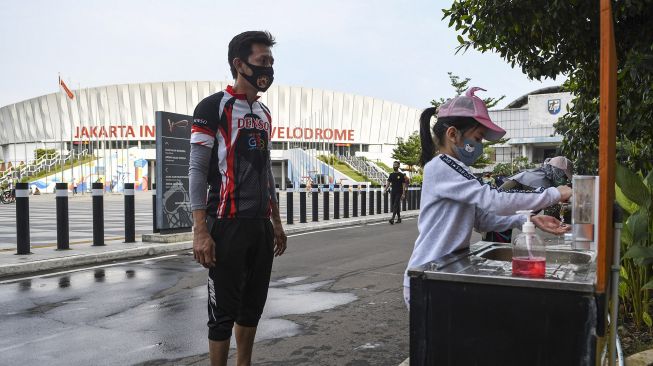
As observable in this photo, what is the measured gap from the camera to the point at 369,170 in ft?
213

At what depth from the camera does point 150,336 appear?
4.44 m

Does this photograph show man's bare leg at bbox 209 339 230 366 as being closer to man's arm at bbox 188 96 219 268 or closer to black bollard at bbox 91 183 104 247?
man's arm at bbox 188 96 219 268

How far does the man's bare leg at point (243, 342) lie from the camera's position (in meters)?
3.00

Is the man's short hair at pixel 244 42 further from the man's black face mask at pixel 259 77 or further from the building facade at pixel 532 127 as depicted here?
the building facade at pixel 532 127

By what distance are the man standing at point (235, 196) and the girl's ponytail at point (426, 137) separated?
0.84 m

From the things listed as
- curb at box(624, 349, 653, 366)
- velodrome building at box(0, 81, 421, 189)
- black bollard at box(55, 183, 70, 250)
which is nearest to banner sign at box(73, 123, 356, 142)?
velodrome building at box(0, 81, 421, 189)

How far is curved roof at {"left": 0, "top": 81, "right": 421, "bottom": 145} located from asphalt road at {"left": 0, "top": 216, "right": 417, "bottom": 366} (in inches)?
2788

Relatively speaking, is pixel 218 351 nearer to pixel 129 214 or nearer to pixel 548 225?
pixel 548 225

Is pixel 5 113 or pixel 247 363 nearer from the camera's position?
pixel 247 363

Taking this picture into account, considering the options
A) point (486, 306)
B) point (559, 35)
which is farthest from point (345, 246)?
point (486, 306)

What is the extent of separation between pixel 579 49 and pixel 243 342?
4688 mm

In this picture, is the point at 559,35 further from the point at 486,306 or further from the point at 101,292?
the point at 101,292

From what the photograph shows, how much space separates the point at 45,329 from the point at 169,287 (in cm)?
191

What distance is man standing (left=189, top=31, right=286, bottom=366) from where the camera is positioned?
112 inches
